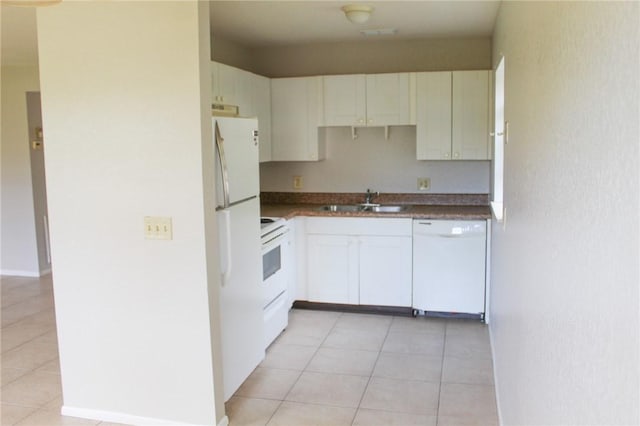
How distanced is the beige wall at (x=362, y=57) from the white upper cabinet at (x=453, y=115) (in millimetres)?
382

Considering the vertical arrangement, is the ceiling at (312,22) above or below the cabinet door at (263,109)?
above

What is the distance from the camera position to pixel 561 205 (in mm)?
1273

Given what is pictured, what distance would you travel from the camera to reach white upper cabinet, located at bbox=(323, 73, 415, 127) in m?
4.91

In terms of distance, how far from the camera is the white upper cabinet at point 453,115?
4.75 m

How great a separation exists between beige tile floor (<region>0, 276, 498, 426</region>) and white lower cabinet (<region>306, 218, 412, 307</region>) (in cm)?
19

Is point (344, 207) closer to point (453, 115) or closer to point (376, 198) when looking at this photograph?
point (376, 198)

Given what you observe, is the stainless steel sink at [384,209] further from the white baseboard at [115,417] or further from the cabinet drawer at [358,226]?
the white baseboard at [115,417]

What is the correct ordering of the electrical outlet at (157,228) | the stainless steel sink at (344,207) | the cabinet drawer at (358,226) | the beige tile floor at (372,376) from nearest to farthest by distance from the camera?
the electrical outlet at (157,228)
the beige tile floor at (372,376)
the cabinet drawer at (358,226)
the stainless steel sink at (344,207)

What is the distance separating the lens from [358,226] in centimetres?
479

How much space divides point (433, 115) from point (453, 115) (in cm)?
17

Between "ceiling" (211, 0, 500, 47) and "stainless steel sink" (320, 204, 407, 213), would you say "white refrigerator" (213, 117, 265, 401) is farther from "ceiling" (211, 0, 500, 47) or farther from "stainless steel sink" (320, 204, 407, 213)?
"stainless steel sink" (320, 204, 407, 213)

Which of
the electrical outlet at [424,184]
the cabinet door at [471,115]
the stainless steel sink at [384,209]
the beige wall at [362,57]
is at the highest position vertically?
the beige wall at [362,57]

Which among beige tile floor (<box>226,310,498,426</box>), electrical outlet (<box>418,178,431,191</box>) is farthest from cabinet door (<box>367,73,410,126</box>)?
beige tile floor (<box>226,310,498,426</box>)

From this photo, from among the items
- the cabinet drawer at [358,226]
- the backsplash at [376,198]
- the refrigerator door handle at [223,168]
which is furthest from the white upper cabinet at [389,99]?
the refrigerator door handle at [223,168]
